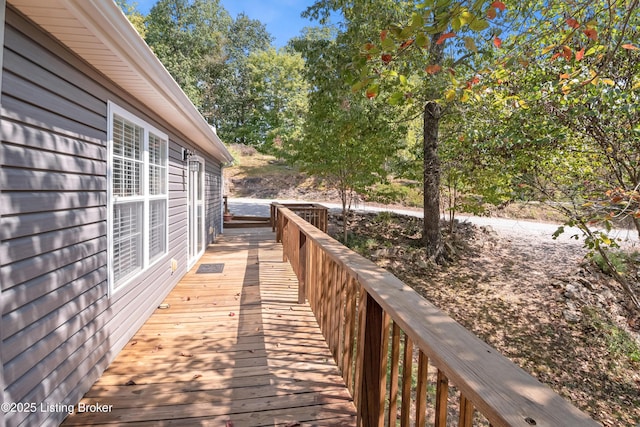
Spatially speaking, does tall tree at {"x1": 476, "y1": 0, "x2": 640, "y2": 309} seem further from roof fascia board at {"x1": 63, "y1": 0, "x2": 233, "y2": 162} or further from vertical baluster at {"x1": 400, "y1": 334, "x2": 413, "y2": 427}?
roof fascia board at {"x1": 63, "y1": 0, "x2": 233, "y2": 162}

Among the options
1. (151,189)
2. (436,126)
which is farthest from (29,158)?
(436,126)

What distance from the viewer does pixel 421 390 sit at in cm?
114

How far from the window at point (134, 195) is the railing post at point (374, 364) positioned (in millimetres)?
2141

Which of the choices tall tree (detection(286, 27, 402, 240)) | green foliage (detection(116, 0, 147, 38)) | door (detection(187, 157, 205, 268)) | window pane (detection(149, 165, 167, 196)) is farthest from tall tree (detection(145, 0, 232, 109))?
window pane (detection(149, 165, 167, 196))

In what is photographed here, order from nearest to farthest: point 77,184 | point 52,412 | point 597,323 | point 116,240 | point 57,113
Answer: point 52,412
point 57,113
point 77,184
point 116,240
point 597,323

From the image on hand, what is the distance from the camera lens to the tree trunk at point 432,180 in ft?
25.6

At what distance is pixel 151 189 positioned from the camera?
365 centimetres

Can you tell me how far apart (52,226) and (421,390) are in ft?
7.05

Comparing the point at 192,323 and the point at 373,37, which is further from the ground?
the point at 373,37

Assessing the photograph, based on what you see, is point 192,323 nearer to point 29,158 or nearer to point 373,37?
point 29,158

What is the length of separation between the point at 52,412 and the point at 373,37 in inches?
253

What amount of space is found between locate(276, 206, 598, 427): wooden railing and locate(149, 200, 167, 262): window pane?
217 cm

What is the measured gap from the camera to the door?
5508mm

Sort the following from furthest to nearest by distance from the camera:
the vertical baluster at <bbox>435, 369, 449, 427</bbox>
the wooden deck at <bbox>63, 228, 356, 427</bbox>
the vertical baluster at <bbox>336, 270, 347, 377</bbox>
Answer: the vertical baluster at <bbox>336, 270, 347, 377</bbox> < the wooden deck at <bbox>63, 228, 356, 427</bbox> < the vertical baluster at <bbox>435, 369, 449, 427</bbox>
